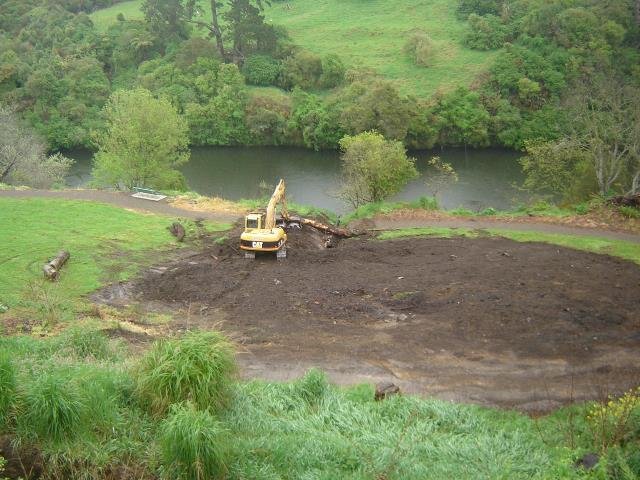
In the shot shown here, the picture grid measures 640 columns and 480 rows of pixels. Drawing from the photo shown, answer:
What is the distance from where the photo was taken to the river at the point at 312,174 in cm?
4728

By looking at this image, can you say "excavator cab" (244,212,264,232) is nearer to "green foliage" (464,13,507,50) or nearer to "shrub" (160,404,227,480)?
"shrub" (160,404,227,480)

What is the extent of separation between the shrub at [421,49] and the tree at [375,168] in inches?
1417

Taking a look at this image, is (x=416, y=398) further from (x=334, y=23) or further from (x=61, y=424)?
(x=334, y=23)

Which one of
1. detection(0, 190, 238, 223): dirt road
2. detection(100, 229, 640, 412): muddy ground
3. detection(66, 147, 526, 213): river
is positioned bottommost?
detection(66, 147, 526, 213): river

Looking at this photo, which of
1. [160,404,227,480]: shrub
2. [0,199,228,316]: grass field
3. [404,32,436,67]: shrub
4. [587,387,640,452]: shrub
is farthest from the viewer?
[404,32,436,67]: shrub

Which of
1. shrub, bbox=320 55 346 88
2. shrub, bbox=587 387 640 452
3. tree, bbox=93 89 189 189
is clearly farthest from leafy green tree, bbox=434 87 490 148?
shrub, bbox=587 387 640 452

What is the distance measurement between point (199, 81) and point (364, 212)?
135ft

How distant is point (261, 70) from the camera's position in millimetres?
71938

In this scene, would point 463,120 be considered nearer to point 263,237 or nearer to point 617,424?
point 263,237

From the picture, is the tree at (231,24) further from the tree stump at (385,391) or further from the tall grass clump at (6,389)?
the tall grass clump at (6,389)

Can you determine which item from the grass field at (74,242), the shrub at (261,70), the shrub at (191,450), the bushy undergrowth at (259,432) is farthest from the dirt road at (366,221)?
the shrub at (261,70)

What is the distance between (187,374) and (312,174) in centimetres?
4549

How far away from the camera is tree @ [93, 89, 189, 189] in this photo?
128ft

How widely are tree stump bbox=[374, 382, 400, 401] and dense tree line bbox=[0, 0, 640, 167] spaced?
141ft
